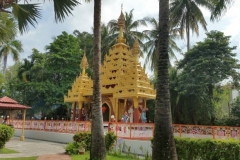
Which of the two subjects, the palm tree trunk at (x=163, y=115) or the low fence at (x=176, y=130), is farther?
the low fence at (x=176, y=130)

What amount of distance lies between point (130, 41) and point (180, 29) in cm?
633

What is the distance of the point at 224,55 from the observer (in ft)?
73.0

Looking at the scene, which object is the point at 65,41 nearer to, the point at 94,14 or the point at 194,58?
the point at 194,58

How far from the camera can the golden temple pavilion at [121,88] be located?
1817cm

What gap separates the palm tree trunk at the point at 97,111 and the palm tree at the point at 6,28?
4.01 metres

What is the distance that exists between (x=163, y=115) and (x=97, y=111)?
3.10 meters

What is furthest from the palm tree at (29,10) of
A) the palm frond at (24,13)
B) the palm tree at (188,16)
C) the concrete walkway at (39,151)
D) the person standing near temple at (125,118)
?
the palm tree at (188,16)

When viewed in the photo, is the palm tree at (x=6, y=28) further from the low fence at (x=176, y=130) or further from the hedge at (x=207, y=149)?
the hedge at (x=207, y=149)

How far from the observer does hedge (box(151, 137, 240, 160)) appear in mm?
8305

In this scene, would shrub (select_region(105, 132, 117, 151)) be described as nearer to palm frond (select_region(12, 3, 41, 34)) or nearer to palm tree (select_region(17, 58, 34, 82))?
palm frond (select_region(12, 3, 41, 34))

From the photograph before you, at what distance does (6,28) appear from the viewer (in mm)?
11133

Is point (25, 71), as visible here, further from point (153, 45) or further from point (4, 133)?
point (4, 133)

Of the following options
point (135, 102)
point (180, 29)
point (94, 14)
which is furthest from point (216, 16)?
point (180, 29)

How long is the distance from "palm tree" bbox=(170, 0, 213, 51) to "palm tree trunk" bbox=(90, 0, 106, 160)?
2070 cm
